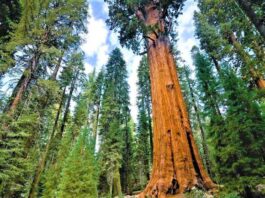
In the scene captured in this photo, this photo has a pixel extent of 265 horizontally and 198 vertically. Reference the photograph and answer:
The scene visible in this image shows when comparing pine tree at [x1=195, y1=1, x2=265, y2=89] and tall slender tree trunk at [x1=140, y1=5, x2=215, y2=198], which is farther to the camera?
pine tree at [x1=195, y1=1, x2=265, y2=89]

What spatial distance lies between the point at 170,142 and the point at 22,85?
6610mm

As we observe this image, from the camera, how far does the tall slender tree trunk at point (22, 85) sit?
28.1 ft

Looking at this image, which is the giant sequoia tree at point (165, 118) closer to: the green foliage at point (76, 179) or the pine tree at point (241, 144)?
the pine tree at point (241, 144)

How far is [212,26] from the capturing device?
721 inches

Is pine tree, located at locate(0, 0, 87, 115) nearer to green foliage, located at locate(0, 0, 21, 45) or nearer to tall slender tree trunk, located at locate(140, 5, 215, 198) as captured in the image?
green foliage, located at locate(0, 0, 21, 45)

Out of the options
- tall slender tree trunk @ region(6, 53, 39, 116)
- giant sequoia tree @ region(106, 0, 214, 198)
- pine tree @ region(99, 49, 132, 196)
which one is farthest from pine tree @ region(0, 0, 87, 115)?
pine tree @ region(99, 49, 132, 196)

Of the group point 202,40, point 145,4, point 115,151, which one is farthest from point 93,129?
point 145,4

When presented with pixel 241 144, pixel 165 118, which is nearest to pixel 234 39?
pixel 241 144

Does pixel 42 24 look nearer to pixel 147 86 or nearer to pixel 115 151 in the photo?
pixel 115 151

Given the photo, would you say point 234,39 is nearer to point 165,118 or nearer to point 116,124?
point 165,118

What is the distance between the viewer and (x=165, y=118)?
230 inches

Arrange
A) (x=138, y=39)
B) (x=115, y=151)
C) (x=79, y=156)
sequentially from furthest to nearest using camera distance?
(x=115, y=151), (x=79, y=156), (x=138, y=39)

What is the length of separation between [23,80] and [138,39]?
16.5ft

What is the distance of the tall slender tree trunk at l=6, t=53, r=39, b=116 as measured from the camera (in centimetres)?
855
